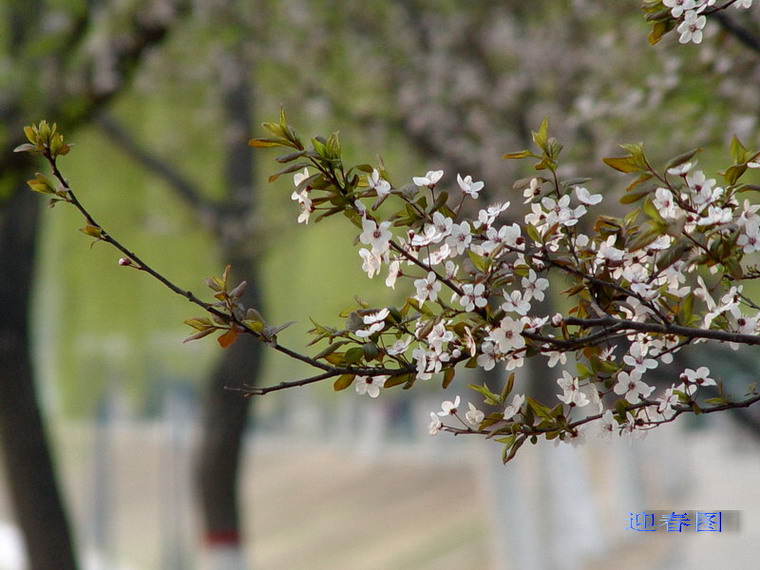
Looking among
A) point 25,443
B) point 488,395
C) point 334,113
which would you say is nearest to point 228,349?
point 334,113

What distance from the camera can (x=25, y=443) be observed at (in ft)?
16.0

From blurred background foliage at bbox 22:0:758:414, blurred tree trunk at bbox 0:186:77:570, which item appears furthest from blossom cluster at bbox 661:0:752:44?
blurred tree trunk at bbox 0:186:77:570

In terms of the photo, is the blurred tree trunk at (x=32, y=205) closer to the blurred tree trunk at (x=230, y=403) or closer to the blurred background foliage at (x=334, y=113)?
the blurred background foliage at (x=334, y=113)

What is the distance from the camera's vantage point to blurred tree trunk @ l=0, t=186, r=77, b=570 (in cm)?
484

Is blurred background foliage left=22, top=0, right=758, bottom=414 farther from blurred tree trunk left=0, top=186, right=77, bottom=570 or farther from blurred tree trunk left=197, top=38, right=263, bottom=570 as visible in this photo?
blurred tree trunk left=0, top=186, right=77, bottom=570

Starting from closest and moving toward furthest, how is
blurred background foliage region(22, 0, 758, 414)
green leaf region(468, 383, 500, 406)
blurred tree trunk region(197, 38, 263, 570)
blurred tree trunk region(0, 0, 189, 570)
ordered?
1. green leaf region(468, 383, 500, 406)
2. blurred background foliage region(22, 0, 758, 414)
3. blurred tree trunk region(0, 0, 189, 570)
4. blurred tree trunk region(197, 38, 263, 570)

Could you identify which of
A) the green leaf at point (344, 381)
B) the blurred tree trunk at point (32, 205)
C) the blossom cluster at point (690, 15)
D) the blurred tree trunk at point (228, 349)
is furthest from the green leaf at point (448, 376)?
the blurred tree trunk at point (228, 349)

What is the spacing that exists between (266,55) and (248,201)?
129 centimetres

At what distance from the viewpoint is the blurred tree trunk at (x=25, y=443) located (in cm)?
484

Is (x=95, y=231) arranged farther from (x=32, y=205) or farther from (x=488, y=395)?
(x=32, y=205)

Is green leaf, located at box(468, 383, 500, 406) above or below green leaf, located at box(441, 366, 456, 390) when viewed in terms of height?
below

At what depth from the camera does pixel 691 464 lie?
20.1 metres

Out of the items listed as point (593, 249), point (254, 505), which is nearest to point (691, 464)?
point (254, 505)

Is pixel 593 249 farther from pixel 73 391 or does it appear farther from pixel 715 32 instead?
pixel 73 391
